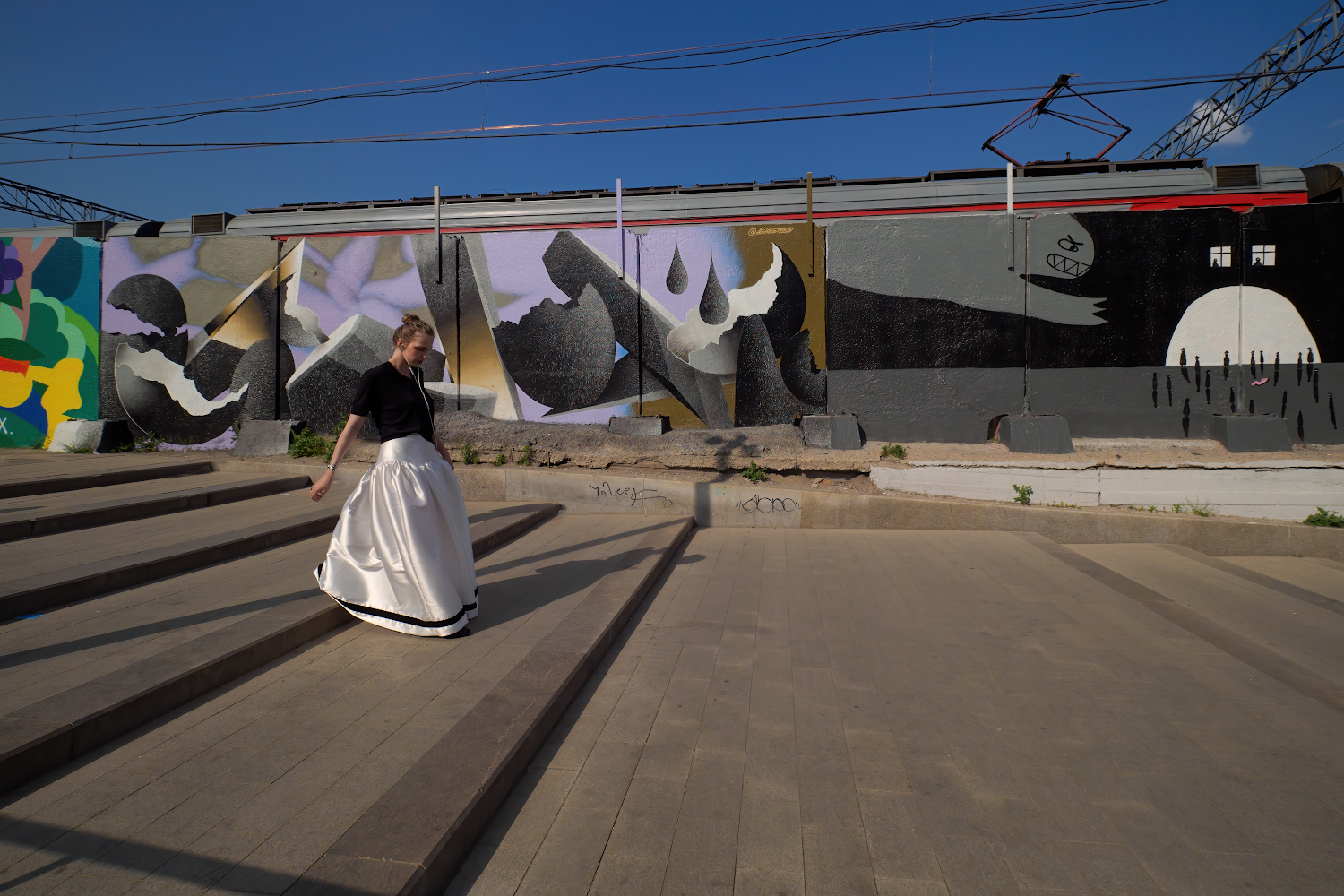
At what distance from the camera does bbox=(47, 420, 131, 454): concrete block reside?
945 cm

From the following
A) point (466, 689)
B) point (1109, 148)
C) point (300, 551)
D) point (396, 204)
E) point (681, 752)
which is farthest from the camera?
point (396, 204)

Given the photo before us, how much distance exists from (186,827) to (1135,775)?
10.6 feet

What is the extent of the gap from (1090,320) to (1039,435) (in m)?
1.69

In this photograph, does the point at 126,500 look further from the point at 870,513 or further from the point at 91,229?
the point at 91,229

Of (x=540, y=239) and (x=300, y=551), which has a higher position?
(x=540, y=239)

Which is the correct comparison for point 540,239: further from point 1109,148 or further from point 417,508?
point 1109,148

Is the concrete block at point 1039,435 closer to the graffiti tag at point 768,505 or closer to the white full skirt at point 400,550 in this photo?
the graffiti tag at point 768,505

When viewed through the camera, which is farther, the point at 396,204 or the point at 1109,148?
the point at 396,204

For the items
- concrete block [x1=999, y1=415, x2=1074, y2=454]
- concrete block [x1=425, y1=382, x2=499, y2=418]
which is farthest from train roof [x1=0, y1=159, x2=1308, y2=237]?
concrete block [x1=999, y1=415, x2=1074, y2=454]

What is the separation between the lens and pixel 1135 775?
2605 mm

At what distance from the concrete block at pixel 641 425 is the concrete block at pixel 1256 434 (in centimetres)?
658

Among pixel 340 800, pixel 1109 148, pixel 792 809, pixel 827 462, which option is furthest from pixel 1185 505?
pixel 340 800

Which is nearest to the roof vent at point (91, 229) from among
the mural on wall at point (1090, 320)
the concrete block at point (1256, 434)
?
the mural on wall at point (1090, 320)

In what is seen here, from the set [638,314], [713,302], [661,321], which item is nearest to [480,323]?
[638,314]
